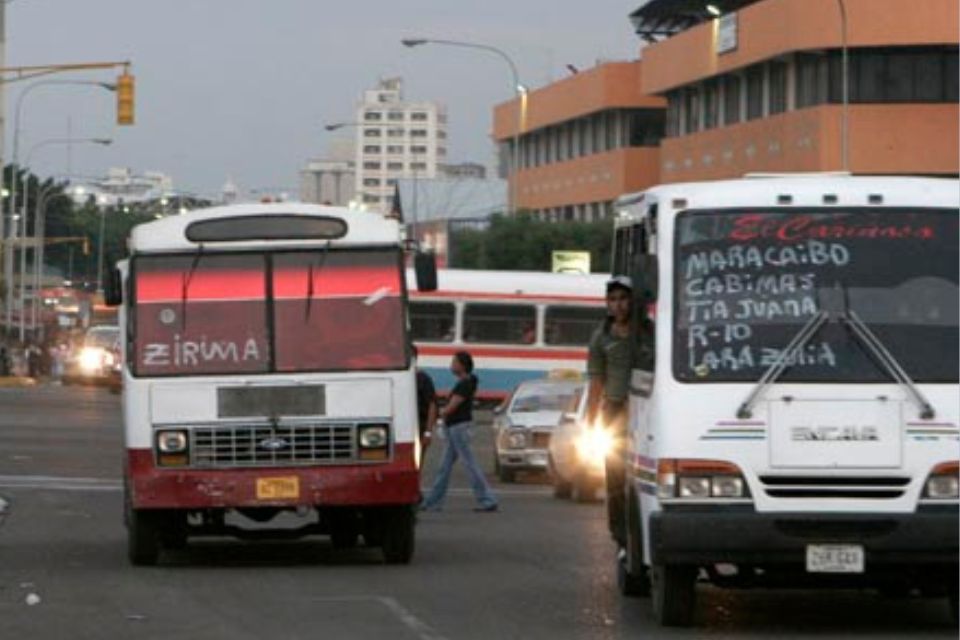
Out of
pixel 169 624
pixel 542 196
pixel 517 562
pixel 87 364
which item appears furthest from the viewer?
pixel 542 196

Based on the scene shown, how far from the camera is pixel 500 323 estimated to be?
55.4 m

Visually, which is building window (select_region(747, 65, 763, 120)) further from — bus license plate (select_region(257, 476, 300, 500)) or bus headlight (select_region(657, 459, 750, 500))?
bus headlight (select_region(657, 459, 750, 500))

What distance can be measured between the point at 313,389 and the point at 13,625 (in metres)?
4.41

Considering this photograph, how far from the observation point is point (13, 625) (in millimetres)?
16094

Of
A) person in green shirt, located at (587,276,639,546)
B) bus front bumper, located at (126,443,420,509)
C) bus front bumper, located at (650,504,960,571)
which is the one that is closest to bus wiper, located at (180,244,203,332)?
bus front bumper, located at (126,443,420,509)

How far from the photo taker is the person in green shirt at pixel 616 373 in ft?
55.1

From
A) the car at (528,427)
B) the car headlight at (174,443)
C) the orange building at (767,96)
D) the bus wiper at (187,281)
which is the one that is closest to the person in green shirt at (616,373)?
the car headlight at (174,443)

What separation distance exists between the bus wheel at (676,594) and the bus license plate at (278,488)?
487cm

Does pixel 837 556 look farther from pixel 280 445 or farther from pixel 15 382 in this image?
pixel 15 382

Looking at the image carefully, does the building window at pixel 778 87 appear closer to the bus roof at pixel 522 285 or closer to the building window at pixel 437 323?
the bus roof at pixel 522 285

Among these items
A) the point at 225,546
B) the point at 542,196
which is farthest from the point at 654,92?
the point at 225,546

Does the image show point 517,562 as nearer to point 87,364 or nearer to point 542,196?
point 87,364

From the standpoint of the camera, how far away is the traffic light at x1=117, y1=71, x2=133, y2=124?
4641 cm

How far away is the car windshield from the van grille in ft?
65.8
